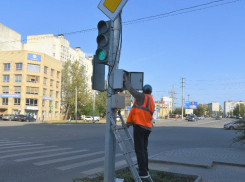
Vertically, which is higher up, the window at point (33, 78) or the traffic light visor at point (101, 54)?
the window at point (33, 78)

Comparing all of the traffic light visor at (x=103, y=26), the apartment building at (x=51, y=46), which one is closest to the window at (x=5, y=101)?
the apartment building at (x=51, y=46)

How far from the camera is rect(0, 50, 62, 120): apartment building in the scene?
191ft

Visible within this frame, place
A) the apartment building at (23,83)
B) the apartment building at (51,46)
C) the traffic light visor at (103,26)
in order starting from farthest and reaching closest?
the apartment building at (51,46), the apartment building at (23,83), the traffic light visor at (103,26)

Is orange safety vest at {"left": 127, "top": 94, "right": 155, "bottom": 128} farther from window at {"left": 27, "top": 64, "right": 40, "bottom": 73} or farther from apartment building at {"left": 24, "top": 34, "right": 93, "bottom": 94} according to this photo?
apartment building at {"left": 24, "top": 34, "right": 93, "bottom": 94}

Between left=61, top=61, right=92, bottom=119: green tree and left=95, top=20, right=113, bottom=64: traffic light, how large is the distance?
65.9 meters

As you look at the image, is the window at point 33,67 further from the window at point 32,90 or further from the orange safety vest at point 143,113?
the orange safety vest at point 143,113

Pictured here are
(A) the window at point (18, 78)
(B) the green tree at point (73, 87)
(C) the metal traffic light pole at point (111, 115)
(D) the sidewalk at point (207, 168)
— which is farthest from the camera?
(B) the green tree at point (73, 87)

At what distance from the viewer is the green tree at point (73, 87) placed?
231ft

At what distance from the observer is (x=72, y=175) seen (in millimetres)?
6180

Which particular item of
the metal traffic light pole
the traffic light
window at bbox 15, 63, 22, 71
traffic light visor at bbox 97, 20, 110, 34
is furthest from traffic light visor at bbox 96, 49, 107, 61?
window at bbox 15, 63, 22, 71

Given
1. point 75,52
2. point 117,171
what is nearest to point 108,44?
point 117,171

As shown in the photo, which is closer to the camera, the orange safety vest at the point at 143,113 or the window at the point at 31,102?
the orange safety vest at the point at 143,113

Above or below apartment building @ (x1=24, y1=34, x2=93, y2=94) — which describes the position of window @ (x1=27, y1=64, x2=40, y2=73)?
below

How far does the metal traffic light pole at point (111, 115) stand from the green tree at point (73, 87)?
216ft
